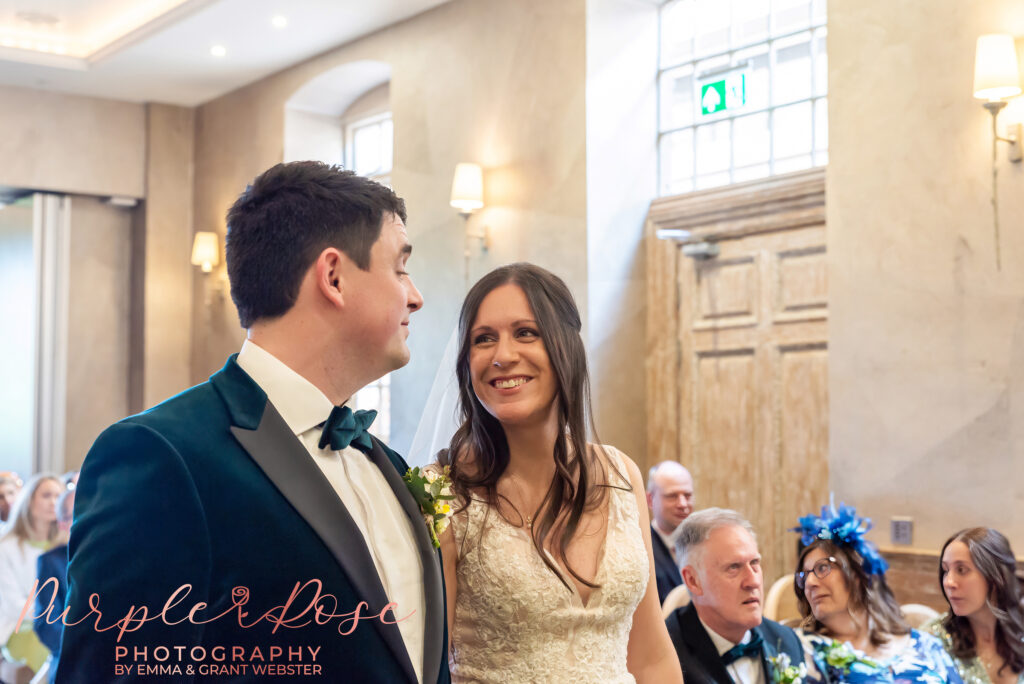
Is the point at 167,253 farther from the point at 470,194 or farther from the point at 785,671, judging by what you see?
the point at 785,671

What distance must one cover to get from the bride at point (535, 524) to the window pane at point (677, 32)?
179 inches

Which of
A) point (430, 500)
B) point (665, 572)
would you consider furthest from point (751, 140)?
point (430, 500)

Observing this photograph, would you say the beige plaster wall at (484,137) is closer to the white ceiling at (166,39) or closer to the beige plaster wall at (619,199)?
the beige plaster wall at (619,199)

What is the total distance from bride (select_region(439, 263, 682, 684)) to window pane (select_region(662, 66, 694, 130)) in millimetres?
4396

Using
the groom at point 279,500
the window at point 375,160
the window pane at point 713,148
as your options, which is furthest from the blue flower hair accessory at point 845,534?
the window at point 375,160

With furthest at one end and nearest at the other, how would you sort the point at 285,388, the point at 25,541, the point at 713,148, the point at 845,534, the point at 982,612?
the point at 713,148 → the point at 25,541 → the point at 845,534 → the point at 982,612 → the point at 285,388

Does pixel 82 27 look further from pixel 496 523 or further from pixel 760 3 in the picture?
pixel 496 523

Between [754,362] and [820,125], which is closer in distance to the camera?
[820,125]

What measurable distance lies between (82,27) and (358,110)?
7.57ft

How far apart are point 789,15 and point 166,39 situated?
15.9ft

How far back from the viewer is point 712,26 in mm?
6039

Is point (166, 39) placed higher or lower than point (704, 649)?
higher

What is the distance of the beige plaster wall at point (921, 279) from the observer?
4.32 metres

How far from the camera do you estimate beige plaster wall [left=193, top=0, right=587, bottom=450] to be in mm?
6133
